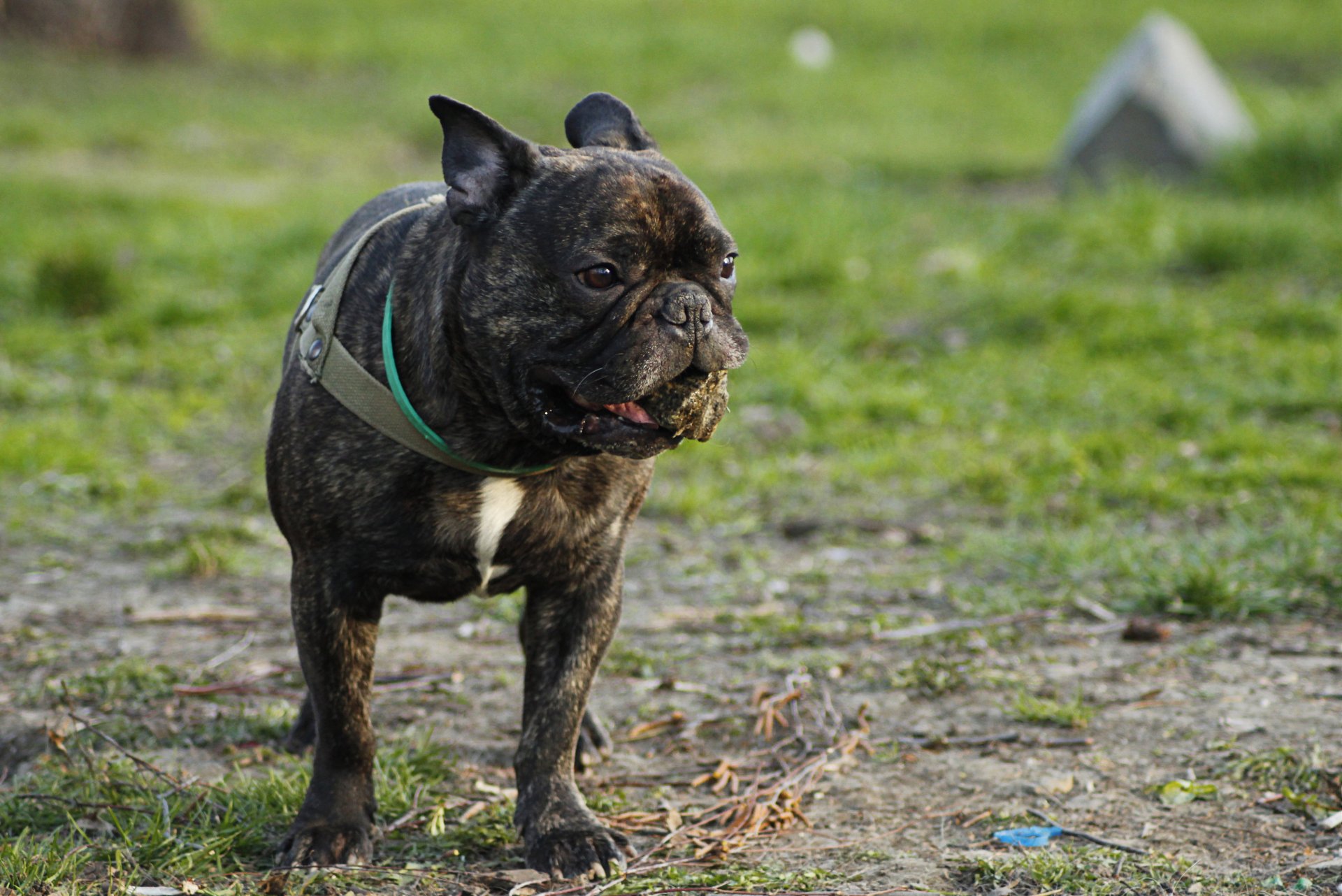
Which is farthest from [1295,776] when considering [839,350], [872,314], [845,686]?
[872,314]

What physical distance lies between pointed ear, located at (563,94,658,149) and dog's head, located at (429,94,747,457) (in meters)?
0.44

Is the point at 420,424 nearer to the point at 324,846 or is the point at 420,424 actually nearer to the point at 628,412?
the point at 628,412

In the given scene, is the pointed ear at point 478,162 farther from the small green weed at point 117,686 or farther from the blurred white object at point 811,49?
the blurred white object at point 811,49

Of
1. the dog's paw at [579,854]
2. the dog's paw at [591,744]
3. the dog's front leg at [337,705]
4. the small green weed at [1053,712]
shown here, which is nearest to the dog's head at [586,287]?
the dog's front leg at [337,705]

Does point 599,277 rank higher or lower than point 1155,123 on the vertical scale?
lower

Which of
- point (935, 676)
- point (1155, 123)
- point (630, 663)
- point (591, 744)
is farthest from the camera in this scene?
point (1155, 123)

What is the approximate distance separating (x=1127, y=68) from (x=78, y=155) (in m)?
9.03

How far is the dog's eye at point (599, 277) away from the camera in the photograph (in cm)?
288

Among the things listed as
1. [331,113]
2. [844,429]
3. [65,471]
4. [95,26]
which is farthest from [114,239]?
[95,26]

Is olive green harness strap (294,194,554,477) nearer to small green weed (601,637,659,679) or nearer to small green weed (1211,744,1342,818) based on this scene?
small green weed (601,637,659,679)

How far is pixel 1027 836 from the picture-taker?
3.24 meters

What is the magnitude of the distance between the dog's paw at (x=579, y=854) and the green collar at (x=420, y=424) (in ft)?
2.75

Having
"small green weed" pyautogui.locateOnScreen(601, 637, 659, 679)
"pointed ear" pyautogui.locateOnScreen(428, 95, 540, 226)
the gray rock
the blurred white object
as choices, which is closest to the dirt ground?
"small green weed" pyautogui.locateOnScreen(601, 637, 659, 679)

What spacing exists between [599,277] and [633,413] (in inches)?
11.5
